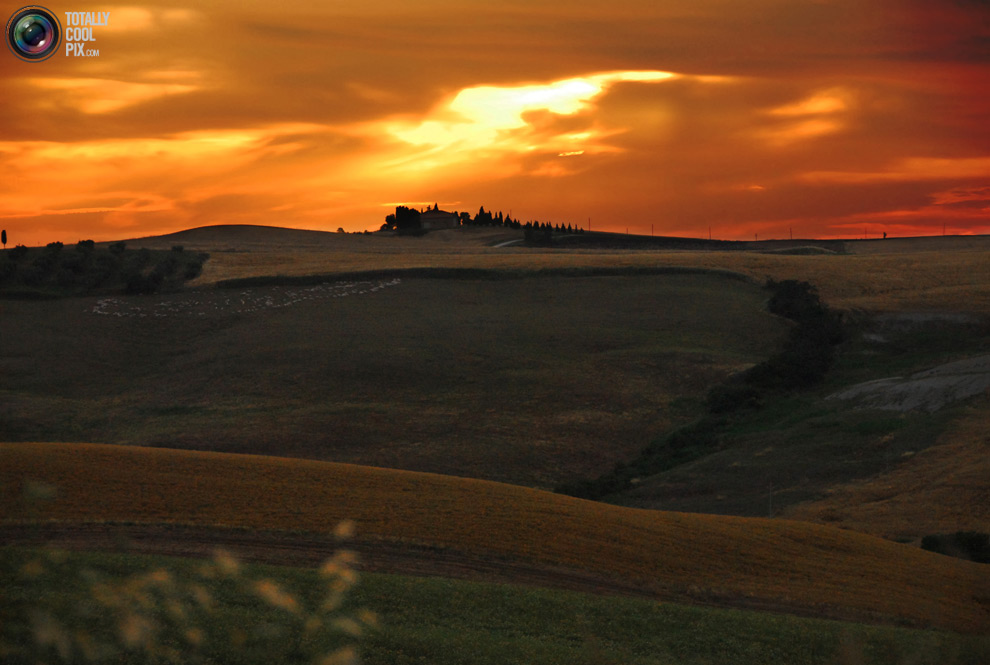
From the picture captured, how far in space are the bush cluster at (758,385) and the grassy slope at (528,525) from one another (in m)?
14.8

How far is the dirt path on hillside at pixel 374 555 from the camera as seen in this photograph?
646 inches

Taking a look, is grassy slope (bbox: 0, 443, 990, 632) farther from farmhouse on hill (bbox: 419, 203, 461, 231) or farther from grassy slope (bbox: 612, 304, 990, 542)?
farmhouse on hill (bbox: 419, 203, 461, 231)

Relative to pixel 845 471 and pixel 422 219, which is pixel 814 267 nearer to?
pixel 845 471

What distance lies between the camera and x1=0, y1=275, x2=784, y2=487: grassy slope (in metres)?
42.4

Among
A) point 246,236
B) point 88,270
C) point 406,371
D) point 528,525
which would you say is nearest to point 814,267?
point 406,371

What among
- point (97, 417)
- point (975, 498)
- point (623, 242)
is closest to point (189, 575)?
point (975, 498)

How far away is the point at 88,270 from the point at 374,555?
6885 centimetres

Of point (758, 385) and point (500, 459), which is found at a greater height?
point (758, 385)

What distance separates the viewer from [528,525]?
19.9 meters

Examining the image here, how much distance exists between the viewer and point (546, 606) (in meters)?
15.2

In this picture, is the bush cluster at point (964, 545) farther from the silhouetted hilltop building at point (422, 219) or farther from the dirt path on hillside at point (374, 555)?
the silhouetted hilltop building at point (422, 219)

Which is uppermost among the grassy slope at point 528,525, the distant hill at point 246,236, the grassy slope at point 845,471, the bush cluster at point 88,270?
the distant hill at point 246,236

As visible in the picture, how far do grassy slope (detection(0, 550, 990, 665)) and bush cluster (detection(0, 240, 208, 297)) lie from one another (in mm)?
64320

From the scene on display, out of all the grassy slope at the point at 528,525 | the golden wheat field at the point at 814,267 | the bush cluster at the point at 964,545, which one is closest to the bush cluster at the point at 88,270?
the golden wheat field at the point at 814,267
